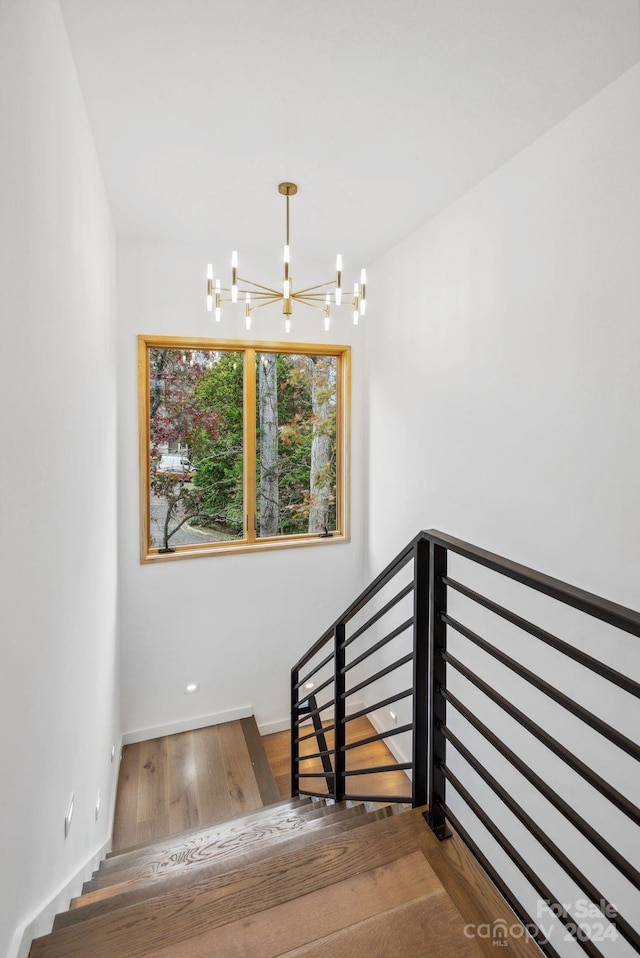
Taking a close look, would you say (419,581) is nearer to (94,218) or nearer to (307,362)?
(94,218)

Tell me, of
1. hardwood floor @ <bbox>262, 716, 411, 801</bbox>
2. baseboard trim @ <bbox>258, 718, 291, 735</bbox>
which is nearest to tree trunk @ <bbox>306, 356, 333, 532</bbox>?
baseboard trim @ <bbox>258, 718, 291, 735</bbox>

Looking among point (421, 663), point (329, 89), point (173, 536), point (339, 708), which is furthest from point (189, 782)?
point (329, 89)

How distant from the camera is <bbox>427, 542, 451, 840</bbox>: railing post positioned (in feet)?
4.82

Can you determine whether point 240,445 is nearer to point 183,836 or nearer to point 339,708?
point 339,708

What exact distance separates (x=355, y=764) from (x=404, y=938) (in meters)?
2.89

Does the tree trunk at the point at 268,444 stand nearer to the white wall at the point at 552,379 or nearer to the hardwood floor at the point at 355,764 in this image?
the white wall at the point at 552,379

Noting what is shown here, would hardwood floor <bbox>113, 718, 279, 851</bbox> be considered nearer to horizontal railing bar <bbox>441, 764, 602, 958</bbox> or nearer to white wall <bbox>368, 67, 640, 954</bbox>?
white wall <bbox>368, 67, 640, 954</bbox>

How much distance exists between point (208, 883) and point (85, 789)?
1.06m

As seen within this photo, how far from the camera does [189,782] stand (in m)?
3.39

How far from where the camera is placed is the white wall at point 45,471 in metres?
1.12

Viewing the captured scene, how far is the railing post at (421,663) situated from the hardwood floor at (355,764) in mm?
2160

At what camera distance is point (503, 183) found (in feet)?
8.23

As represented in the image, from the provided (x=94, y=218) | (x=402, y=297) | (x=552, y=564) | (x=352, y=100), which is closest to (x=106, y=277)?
(x=94, y=218)

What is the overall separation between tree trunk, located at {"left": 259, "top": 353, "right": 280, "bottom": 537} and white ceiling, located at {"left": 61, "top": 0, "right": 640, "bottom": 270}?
1.33 metres
